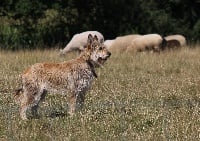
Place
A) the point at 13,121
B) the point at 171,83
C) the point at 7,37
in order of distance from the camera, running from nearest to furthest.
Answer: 1. the point at 13,121
2. the point at 171,83
3. the point at 7,37

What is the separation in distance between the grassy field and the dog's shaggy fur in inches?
9.7

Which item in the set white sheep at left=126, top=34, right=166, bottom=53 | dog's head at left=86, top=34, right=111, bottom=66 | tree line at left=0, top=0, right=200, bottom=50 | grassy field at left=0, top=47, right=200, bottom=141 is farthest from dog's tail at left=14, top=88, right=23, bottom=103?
tree line at left=0, top=0, right=200, bottom=50

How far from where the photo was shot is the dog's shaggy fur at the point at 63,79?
1099 cm

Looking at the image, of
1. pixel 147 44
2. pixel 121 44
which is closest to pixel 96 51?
pixel 147 44

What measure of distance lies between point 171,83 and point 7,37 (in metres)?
18.4

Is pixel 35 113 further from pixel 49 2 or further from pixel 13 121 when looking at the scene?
pixel 49 2

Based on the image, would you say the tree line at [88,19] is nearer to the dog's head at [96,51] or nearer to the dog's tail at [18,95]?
the dog's head at [96,51]

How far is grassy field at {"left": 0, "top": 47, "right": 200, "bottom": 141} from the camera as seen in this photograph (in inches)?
374

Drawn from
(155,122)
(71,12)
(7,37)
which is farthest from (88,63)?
(71,12)

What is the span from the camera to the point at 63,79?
11.3 metres

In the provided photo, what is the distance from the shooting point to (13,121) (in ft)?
34.4

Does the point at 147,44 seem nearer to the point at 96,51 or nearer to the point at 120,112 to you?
the point at 96,51

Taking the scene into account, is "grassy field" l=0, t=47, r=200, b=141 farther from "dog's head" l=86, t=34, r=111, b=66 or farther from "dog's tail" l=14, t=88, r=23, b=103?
"dog's head" l=86, t=34, r=111, b=66

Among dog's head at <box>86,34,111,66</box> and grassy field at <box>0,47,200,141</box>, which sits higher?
dog's head at <box>86,34,111,66</box>
